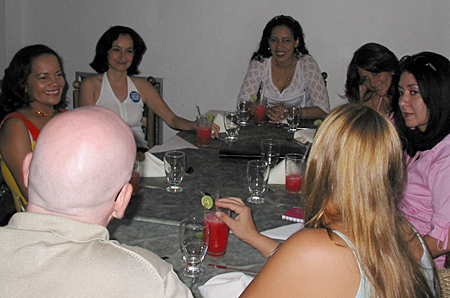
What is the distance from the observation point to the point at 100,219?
3.35ft

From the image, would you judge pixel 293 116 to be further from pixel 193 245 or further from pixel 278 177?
pixel 193 245

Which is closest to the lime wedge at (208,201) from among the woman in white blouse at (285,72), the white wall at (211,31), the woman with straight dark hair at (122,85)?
the woman with straight dark hair at (122,85)

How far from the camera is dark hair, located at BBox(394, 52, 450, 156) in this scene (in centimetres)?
195

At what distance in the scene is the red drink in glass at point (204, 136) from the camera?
2723mm

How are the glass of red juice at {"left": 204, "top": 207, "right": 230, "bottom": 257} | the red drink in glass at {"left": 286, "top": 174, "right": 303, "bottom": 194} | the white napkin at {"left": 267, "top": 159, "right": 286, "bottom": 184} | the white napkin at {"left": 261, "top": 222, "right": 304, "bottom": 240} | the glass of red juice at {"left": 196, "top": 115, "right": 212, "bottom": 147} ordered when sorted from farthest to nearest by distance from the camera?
1. the glass of red juice at {"left": 196, "top": 115, "right": 212, "bottom": 147}
2. the white napkin at {"left": 267, "top": 159, "right": 286, "bottom": 184}
3. the red drink in glass at {"left": 286, "top": 174, "right": 303, "bottom": 194}
4. the white napkin at {"left": 261, "top": 222, "right": 304, "bottom": 240}
5. the glass of red juice at {"left": 204, "top": 207, "right": 230, "bottom": 257}

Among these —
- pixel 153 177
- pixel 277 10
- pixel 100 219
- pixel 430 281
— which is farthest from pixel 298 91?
pixel 100 219

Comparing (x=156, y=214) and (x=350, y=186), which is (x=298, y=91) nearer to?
(x=156, y=214)

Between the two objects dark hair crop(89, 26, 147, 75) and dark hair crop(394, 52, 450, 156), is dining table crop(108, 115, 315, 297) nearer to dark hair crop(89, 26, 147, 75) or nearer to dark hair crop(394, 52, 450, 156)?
dark hair crop(394, 52, 450, 156)

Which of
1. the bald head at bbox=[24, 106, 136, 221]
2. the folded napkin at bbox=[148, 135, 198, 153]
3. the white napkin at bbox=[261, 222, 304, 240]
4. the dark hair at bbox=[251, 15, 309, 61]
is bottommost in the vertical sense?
the white napkin at bbox=[261, 222, 304, 240]

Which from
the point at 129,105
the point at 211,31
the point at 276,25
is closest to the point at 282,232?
the point at 129,105

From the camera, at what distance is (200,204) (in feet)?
6.42

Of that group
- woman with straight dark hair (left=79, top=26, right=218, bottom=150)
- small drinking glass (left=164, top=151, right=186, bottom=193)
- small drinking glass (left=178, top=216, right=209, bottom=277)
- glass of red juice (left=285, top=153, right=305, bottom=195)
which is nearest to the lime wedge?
small drinking glass (left=178, top=216, right=209, bottom=277)

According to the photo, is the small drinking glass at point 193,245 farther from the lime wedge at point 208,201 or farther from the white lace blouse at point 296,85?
the white lace blouse at point 296,85

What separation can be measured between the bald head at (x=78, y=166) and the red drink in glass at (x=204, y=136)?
1700mm
